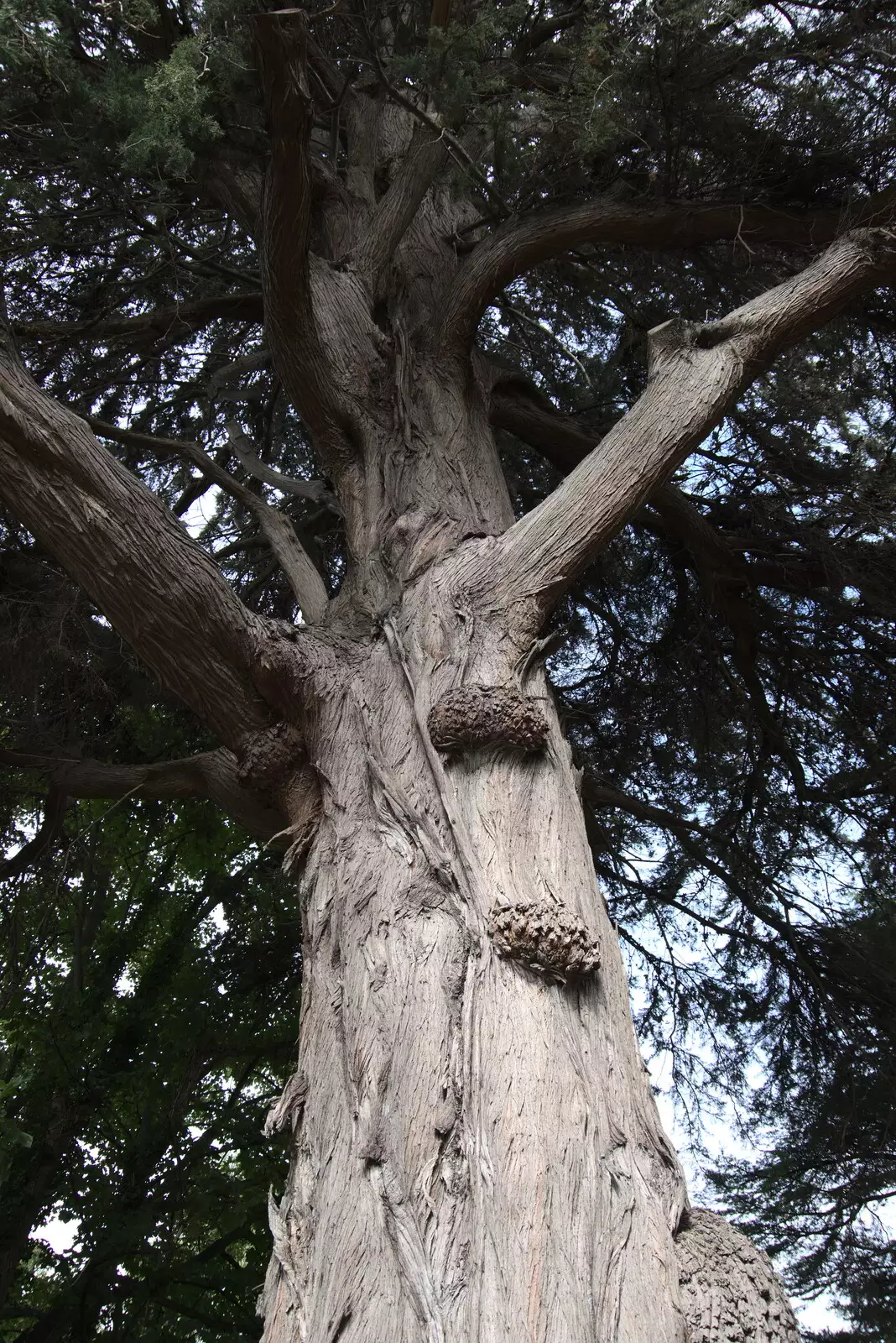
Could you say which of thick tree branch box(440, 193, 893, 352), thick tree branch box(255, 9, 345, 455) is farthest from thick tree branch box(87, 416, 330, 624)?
thick tree branch box(440, 193, 893, 352)

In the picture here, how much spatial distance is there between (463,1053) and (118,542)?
1.58 meters

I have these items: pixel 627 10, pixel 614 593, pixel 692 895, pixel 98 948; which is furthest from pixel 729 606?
pixel 98 948

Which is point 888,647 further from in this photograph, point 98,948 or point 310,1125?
point 98,948

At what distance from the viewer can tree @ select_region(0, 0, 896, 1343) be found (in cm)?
182

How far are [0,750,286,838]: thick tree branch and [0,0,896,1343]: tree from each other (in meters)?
0.02

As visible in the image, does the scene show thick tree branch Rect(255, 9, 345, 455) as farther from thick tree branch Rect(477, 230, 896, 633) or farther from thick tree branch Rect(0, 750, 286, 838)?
thick tree branch Rect(0, 750, 286, 838)

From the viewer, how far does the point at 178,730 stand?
628 cm

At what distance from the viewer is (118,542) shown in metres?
2.67

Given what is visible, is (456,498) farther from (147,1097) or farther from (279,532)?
(147,1097)

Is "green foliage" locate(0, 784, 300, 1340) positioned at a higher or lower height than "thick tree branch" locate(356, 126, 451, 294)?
lower

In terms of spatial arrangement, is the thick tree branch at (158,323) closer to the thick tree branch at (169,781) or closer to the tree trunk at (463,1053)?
the thick tree branch at (169,781)

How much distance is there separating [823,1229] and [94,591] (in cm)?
565

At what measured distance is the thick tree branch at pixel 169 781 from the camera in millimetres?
3324

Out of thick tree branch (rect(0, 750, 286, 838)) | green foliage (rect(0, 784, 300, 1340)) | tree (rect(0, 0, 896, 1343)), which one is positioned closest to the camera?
tree (rect(0, 0, 896, 1343))
